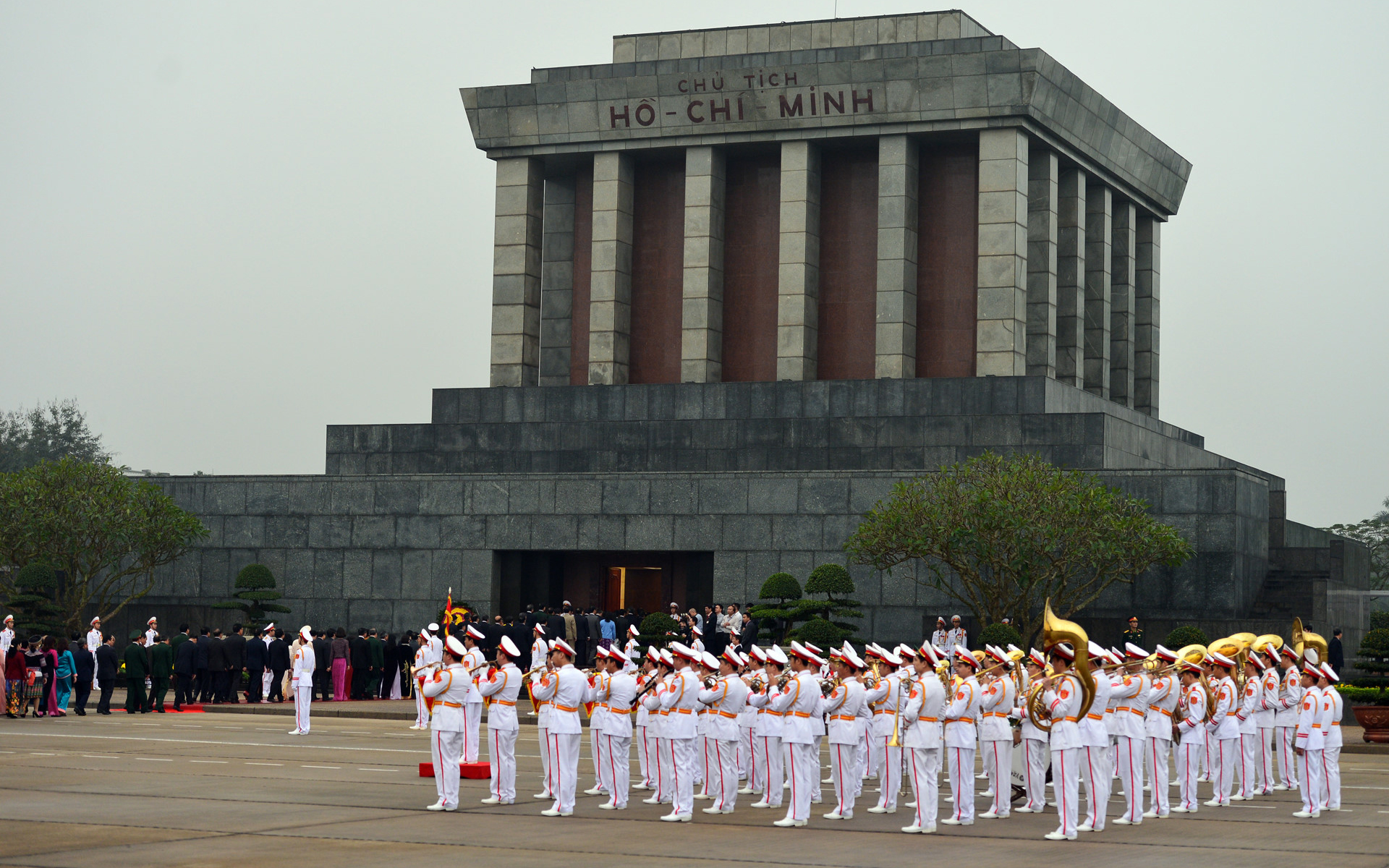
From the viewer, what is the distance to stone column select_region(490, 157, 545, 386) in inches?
1837

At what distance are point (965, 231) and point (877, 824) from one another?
29140 mm

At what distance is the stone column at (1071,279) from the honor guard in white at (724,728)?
1186 inches

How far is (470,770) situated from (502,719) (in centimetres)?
281

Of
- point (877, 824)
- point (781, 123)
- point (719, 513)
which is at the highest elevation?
point (781, 123)

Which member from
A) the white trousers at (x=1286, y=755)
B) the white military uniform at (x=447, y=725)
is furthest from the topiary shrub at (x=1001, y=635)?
the white military uniform at (x=447, y=725)

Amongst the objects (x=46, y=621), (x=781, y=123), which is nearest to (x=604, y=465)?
(x=781, y=123)

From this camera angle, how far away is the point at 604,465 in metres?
43.3

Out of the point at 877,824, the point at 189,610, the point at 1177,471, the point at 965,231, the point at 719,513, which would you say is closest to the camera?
the point at 877,824

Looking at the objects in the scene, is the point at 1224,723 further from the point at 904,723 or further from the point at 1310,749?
the point at 904,723

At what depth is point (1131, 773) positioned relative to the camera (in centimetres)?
1769

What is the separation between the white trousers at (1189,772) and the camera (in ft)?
62.0

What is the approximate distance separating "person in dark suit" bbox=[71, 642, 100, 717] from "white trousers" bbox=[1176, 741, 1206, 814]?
2067 cm

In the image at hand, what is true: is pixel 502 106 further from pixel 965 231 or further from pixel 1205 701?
pixel 1205 701

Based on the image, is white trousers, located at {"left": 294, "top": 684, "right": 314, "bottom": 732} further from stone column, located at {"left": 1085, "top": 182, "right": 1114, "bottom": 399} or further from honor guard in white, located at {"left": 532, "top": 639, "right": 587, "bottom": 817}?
stone column, located at {"left": 1085, "top": 182, "right": 1114, "bottom": 399}
